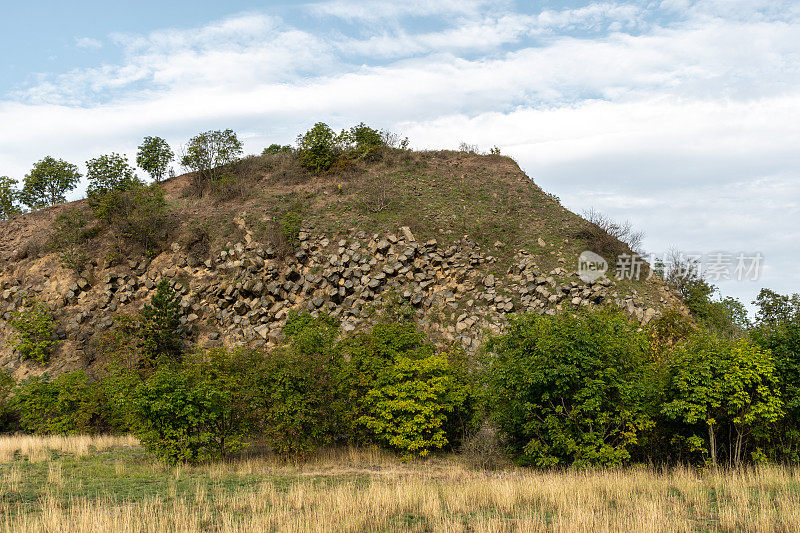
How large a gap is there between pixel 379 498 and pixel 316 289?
81.5 ft

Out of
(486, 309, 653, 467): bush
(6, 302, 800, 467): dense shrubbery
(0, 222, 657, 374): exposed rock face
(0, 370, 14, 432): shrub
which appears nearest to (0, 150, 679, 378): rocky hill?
(0, 222, 657, 374): exposed rock face

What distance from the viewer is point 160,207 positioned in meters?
43.5

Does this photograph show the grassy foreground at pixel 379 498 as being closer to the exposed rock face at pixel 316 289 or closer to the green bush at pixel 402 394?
the green bush at pixel 402 394

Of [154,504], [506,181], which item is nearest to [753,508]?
[154,504]

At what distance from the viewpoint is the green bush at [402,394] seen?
18891 millimetres

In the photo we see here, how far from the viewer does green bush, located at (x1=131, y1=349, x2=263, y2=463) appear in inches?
703

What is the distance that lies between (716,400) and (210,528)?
12960mm

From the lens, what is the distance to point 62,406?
25938 millimetres

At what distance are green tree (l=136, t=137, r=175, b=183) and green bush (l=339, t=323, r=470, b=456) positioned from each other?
39350 millimetres

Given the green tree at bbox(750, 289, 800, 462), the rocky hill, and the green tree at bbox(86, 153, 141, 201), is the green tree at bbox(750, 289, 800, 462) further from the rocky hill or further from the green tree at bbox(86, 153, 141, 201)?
the green tree at bbox(86, 153, 141, 201)

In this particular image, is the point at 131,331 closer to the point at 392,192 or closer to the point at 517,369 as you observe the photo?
the point at 392,192

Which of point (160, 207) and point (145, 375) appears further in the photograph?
point (160, 207)

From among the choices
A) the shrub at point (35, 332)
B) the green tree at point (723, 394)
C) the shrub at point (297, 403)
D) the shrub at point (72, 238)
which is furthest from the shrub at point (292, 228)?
the green tree at point (723, 394)

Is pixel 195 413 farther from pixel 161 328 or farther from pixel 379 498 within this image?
pixel 161 328
